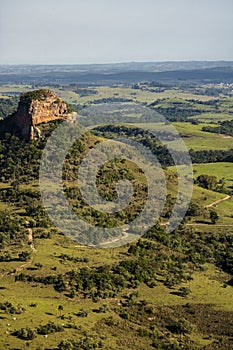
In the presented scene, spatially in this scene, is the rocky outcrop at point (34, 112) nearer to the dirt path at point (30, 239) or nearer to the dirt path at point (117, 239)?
the dirt path at point (30, 239)

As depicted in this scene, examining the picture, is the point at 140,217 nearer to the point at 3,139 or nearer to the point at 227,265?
the point at 227,265

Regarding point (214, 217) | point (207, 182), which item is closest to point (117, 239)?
point (214, 217)

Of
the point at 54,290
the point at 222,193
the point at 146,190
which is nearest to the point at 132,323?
the point at 54,290

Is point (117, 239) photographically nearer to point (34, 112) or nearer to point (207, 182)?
point (34, 112)

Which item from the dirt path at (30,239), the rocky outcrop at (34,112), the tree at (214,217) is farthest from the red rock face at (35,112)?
the tree at (214,217)

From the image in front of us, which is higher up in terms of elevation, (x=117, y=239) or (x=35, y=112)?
(x=35, y=112)

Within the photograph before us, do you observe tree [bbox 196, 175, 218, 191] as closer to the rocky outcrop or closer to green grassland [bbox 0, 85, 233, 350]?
green grassland [bbox 0, 85, 233, 350]

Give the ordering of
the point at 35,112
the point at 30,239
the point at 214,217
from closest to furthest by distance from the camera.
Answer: the point at 30,239 → the point at 214,217 → the point at 35,112
